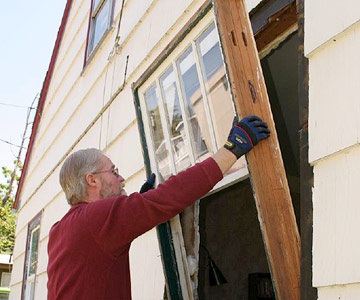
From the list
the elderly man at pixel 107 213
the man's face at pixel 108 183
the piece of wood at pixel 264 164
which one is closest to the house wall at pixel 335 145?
the piece of wood at pixel 264 164

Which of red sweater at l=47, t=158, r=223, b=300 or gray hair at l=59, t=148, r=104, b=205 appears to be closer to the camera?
red sweater at l=47, t=158, r=223, b=300

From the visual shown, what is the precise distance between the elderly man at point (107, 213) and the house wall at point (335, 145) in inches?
9.9

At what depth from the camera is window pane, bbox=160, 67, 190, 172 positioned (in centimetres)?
224

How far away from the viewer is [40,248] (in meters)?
5.27

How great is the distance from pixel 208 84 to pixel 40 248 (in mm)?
3864

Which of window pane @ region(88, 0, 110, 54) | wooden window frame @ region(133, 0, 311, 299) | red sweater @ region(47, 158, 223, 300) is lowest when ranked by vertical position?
red sweater @ region(47, 158, 223, 300)

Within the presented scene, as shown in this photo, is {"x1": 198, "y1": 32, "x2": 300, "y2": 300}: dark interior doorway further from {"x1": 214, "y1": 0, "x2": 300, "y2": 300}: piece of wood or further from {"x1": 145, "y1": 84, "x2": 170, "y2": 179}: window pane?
{"x1": 214, "y1": 0, "x2": 300, "y2": 300}: piece of wood

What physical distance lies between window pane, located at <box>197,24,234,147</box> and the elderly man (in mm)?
247

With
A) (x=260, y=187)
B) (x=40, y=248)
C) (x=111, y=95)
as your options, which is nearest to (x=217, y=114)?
(x=260, y=187)

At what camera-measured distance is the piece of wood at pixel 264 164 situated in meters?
1.52

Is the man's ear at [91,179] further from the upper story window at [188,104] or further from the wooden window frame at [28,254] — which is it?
the wooden window frame at [28,254]

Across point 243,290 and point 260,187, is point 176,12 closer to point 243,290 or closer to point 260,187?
point 260,187

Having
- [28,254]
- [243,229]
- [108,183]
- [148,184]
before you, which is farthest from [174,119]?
[28,254]

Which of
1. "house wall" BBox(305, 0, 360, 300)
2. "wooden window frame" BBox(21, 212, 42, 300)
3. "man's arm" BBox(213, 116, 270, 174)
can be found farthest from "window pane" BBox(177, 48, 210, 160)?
"wooden window frame" BBox(21, 212, 42, 300)
